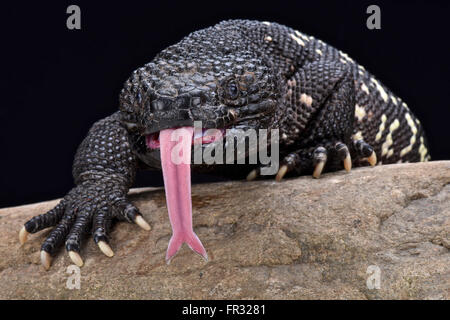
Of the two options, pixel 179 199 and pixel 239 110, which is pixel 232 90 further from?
pixel 179 199

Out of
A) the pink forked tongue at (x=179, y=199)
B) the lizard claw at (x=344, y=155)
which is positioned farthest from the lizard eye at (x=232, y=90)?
the lizard claw at (x=344, y=155)

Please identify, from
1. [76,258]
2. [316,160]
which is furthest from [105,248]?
[316,160]

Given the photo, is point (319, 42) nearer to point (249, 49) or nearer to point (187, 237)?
point (249, 49)

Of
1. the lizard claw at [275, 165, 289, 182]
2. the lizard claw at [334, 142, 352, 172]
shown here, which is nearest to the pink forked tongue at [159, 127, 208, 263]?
the lizard claw at [275, 165, 289, 182]

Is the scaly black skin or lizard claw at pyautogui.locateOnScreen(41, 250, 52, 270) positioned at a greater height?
the scaly black skin

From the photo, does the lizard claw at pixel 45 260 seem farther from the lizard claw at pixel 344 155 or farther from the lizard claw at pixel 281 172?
the lizard claw at pixel 344 155

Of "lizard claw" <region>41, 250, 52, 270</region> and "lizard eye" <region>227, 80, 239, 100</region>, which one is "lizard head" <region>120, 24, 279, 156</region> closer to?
"lizard eye" <region>227, 80, 239, 100</region>

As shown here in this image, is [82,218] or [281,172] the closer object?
[82,218]
